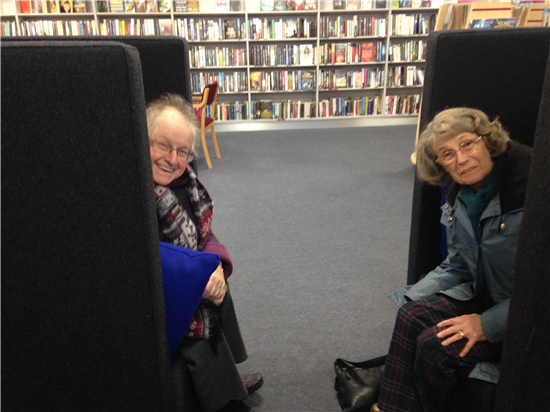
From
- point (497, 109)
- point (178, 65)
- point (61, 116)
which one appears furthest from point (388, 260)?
point (61, 116)

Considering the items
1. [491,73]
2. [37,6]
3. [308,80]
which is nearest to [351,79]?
[308,80]

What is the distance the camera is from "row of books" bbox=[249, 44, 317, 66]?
A: 19.9ft

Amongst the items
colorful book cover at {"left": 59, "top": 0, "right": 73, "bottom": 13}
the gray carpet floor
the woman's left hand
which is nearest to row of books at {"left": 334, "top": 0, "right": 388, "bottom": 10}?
the gray carpet floor

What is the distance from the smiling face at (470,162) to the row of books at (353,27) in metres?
5.29

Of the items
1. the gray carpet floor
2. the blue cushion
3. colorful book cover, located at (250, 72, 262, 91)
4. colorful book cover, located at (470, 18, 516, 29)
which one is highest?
colorful book cover, located at (470, 18, 516, 29)

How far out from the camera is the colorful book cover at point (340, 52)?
6133 millimetres

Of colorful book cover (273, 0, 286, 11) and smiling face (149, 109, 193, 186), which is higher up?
colorful book cover (273, 0, 286, 11)

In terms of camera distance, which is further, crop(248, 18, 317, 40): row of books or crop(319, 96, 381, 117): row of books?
crop(319, 96, 381, 117): row of books

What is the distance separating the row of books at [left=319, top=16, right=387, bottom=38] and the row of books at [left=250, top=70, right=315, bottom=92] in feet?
1.86

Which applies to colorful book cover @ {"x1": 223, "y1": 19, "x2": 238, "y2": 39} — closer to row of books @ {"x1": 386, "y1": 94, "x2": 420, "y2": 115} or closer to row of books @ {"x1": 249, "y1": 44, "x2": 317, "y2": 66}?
row of books @ {"x1": 249, "y1": 44, "x2": 317, "y2": 66}

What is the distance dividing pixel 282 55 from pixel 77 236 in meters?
5.76

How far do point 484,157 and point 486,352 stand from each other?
476 millimetres

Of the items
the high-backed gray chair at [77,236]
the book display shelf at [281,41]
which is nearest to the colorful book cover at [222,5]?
the book display shelf at [281,41]

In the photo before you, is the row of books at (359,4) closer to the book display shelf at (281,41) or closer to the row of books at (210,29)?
the book display shelf at (281,41)
